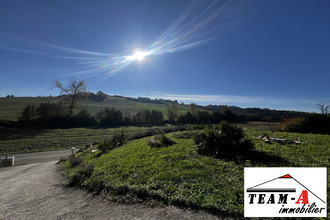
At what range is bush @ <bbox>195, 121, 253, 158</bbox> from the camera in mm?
6594

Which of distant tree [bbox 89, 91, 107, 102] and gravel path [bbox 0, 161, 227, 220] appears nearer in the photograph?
gravel path [bbox 0, 161, 227, 220]

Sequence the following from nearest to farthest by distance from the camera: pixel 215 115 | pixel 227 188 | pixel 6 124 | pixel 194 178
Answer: pixel 227 188
pixel 194 178
pixel 6 124
pixel 215 115

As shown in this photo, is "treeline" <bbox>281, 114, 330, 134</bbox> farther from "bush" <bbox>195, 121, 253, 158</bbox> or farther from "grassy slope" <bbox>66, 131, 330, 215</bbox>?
"bush" <bbox>195, 121, 253, 158</bbox>

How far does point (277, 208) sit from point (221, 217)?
1.31 meters

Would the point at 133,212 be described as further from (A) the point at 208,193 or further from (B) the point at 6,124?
(B) the point at 6,124

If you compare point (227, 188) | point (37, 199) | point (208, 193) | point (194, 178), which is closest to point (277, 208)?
point (227, 188)

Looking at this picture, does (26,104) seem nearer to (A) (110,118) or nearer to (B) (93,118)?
(B) (93,118)

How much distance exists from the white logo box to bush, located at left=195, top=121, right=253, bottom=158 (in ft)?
7.26

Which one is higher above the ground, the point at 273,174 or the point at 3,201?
the point at 273,174

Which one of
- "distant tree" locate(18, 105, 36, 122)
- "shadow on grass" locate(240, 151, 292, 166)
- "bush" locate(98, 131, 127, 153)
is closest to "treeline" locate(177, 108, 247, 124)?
"bush" locate(98, 131, 127, 153)

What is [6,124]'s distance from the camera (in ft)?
100

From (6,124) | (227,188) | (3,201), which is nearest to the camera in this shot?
(227,188)

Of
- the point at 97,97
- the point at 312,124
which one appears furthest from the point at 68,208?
the point at 97,97

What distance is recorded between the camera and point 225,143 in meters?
6.81
